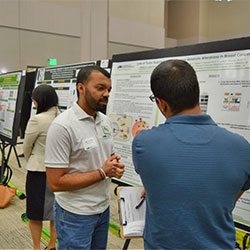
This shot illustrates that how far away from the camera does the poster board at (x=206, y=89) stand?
1.30m

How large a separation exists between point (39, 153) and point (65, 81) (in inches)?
39.0

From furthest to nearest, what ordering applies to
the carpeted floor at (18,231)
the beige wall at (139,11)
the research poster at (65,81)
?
the beige wall at (139,11), the research poster at (65,81), the carpeted floor at (18,231)

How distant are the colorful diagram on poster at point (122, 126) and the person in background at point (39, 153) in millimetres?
483

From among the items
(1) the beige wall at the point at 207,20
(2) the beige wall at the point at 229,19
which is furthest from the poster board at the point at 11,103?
(2) the beige wall at the point at 229,19

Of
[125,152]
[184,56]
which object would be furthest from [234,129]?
[125,152]

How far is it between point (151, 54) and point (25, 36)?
6.82 meters

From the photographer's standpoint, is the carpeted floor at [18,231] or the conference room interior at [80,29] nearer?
the carpeted floor at [18,231]

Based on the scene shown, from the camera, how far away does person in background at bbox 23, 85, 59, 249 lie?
1.99 m

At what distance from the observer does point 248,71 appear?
1272 mm

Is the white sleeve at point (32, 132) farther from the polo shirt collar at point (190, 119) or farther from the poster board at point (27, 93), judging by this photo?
the poster board at point (27, 93)

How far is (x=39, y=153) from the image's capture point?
2.04 meters

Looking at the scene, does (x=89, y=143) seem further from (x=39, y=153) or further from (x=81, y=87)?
(x=39, y=153)

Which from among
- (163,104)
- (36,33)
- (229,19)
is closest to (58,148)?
(163,104)

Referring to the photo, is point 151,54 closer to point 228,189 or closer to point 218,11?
point 228,189
